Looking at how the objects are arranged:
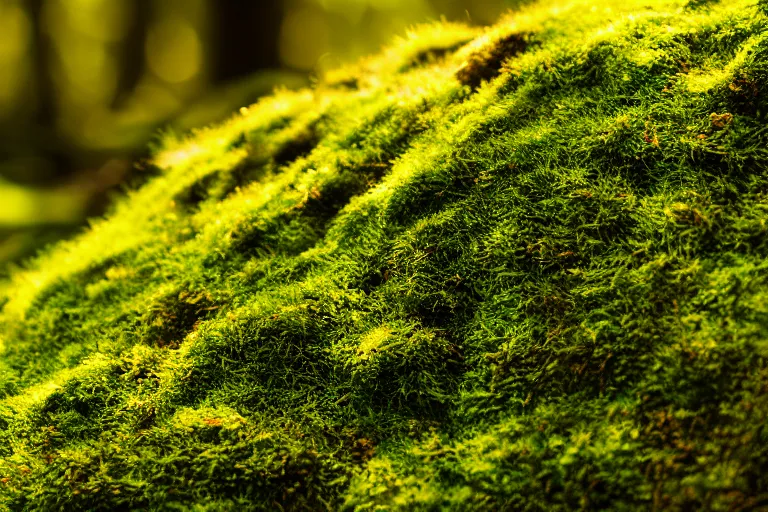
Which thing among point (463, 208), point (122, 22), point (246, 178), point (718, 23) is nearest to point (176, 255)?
point (246, 178)

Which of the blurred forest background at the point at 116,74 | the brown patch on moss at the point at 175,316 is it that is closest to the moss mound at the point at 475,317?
the brown patch on moss at the point at 175,316

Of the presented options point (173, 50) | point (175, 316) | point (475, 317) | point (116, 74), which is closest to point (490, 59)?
point (475, 317)

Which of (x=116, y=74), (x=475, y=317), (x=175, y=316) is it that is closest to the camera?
(x=475, y=317)

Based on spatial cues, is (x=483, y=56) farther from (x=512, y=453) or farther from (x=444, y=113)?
(x=512, y=453)

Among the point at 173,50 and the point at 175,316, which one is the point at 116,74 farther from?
the point at 175,316

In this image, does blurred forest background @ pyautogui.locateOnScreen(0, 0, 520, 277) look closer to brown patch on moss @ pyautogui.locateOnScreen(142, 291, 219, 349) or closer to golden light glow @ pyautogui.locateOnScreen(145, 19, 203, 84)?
golden light glow @ pyautogui.locateOnScreen(145, 19, 203, 84)

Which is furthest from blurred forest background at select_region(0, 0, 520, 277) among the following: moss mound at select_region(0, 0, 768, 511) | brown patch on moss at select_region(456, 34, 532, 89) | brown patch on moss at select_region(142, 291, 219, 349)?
brown patch on moss at select_region(142, 291, 219, 349)
